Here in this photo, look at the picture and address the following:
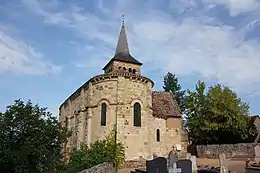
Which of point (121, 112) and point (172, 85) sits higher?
point (172, 85)

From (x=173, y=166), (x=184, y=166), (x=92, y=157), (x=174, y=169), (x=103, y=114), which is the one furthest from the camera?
(x=103, y=114)

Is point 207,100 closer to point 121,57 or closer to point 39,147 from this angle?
point 121,57

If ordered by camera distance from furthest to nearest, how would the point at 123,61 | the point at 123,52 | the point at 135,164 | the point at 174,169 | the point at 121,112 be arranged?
1. the point at 123,52
2. the point at 123,61
3. the point at 121,112
4. the point at 135,164
5. the point at 174,169

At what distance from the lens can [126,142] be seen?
28875 millimetres

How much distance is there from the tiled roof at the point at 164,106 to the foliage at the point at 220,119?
457 cm

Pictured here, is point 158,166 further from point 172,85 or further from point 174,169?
point 172,85

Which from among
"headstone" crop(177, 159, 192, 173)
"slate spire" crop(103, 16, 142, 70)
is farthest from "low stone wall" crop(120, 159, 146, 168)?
"slate spire" crop(103, 16, 142, 70)

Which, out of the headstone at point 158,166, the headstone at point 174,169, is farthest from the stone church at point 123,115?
the headstone at point 174,169

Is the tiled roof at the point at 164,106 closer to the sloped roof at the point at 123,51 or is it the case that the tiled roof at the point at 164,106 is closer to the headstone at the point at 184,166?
the sloped roof at the point at 123,51

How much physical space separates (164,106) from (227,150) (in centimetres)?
962

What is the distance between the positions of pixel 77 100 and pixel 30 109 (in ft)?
58.4

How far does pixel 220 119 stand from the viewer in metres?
37.9

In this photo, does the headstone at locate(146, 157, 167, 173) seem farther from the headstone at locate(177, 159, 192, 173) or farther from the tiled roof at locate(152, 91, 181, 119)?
the tiled roof at locate(152, 91, 181, 119)

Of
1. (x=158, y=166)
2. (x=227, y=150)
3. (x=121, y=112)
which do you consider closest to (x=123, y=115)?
(x=121, y=112)
